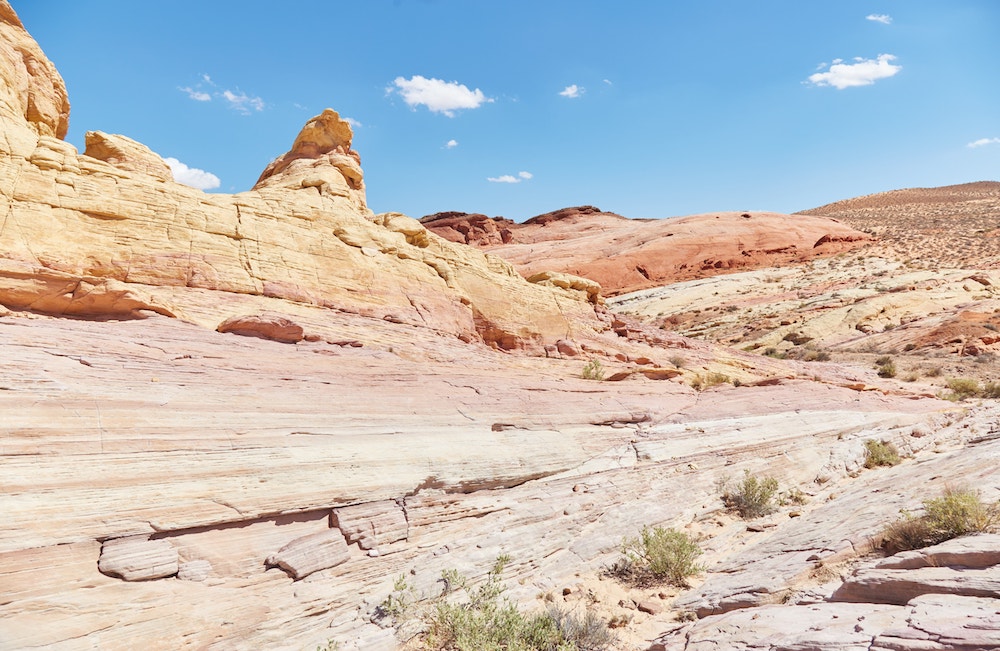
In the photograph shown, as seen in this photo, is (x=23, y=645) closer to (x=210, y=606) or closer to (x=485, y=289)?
(x=210, y=606)

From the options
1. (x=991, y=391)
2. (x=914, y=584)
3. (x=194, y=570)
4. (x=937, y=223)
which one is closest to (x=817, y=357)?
(x=991, y=391)

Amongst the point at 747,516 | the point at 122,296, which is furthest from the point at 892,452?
the point at 122,296

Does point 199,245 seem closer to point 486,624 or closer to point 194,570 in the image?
point 194,570

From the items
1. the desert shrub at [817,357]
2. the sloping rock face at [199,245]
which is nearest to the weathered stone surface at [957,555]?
the sloping rock face at [199,245]

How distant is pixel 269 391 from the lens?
7.31 meters

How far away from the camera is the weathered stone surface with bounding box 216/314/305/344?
920cm

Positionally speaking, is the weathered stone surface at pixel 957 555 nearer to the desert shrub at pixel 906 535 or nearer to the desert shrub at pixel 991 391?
the desert shrub at pixel 906 535

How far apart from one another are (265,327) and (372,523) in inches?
164

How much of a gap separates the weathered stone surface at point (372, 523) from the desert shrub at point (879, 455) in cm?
1000

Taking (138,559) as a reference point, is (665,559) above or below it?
below

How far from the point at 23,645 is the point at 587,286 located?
15.9 metres

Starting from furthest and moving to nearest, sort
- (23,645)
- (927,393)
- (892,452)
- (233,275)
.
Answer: (927,393), (892,452), (233,275), (23,645)

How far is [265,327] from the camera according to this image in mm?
9344

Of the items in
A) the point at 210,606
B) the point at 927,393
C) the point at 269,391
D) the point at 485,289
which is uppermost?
the point at 485,289
